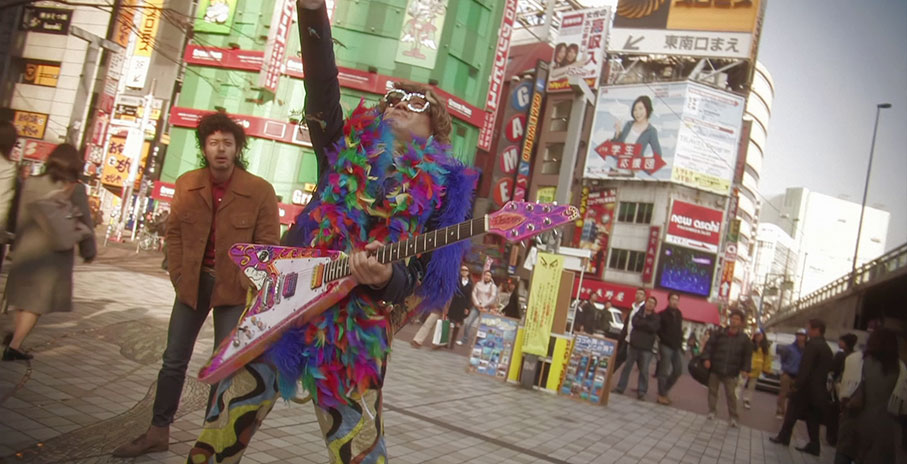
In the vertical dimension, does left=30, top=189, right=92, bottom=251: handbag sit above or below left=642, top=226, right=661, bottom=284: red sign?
below

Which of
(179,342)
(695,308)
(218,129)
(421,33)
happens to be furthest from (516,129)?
(179,342)

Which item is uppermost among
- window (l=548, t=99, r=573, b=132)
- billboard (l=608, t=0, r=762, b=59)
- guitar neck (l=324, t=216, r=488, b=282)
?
billboard (l=608, t=0, r=762, b=59)

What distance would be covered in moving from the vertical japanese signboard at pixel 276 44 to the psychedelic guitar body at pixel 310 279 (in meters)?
24.0

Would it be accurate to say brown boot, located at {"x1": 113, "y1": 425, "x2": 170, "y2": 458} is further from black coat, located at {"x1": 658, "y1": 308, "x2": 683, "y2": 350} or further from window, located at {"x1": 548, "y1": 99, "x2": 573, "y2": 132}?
window, located at {"x1": 548, "y1": 99, "x2": 573, "y2": 132}

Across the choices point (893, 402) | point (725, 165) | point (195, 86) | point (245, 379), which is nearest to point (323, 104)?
point (245, 379)

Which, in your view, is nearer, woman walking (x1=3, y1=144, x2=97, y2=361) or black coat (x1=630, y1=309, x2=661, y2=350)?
woman walking (x1=3, y1=144, x2=97, y2=361)

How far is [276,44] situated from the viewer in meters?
24.5

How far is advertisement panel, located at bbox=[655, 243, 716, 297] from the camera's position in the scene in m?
39.6

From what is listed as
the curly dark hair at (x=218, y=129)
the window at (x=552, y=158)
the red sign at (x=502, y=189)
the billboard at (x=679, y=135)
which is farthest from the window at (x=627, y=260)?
the curly dark hair at (x=218, y=129)

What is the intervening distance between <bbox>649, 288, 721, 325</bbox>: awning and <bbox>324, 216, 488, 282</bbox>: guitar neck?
38909mm

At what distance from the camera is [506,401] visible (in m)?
8.02

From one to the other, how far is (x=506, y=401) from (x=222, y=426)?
20.2 ft

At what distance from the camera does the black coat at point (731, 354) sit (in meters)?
9.70

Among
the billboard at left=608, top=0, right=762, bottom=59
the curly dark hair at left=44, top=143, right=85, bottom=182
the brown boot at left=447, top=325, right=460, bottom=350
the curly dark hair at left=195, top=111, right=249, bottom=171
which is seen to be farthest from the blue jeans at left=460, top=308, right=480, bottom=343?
the billboard at left=608, top=0, right=762, bottom=59
